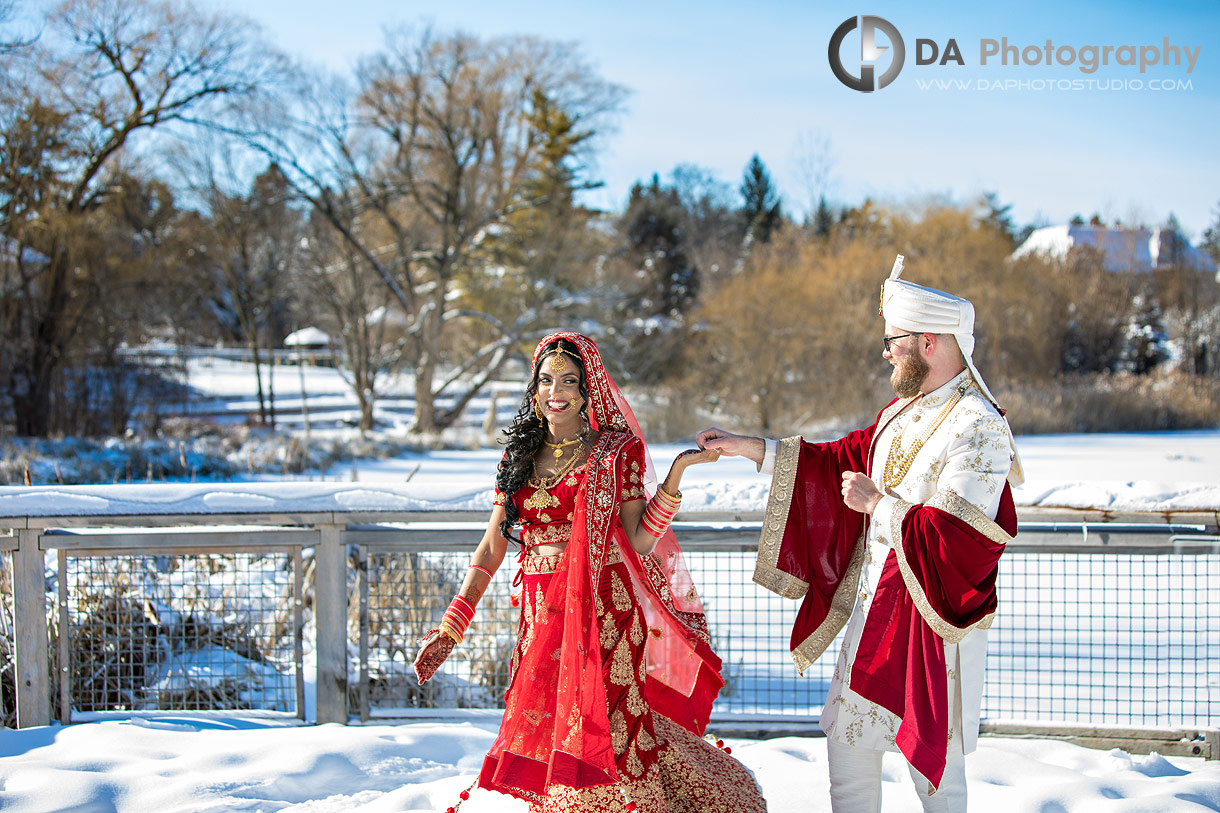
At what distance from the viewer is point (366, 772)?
3014 millimetres

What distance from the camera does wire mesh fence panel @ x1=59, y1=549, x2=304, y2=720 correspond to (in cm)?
359

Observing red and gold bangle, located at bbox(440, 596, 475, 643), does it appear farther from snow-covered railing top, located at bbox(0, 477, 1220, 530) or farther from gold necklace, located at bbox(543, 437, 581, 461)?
snow-covered railing top, located at bbox(0, 477, 1220, 530)

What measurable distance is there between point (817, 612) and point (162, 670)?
312 cm

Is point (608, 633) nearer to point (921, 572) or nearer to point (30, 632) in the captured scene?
point (921, 572)

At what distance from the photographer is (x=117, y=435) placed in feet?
45.8

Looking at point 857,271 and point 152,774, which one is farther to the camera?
point 857,271

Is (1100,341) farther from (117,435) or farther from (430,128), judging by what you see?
(117,435)

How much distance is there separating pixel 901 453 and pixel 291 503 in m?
2.33

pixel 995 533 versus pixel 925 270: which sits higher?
pixel 925 270

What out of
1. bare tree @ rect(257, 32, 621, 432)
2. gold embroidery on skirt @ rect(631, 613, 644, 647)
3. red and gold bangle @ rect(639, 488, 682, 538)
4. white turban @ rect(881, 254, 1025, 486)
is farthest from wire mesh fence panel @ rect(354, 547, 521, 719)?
bare tree @ rect(257, 32, 621, 432)

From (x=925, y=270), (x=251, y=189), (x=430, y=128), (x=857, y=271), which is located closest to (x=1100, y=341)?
(x=925, y=270)

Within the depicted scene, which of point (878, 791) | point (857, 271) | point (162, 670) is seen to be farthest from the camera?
point (857, 271)

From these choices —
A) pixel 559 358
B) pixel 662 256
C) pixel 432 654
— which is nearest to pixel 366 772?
pixel 432 654

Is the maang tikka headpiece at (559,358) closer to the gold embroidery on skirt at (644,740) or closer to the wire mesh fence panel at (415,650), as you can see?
the gold embroidery on skirt at (644,740)
